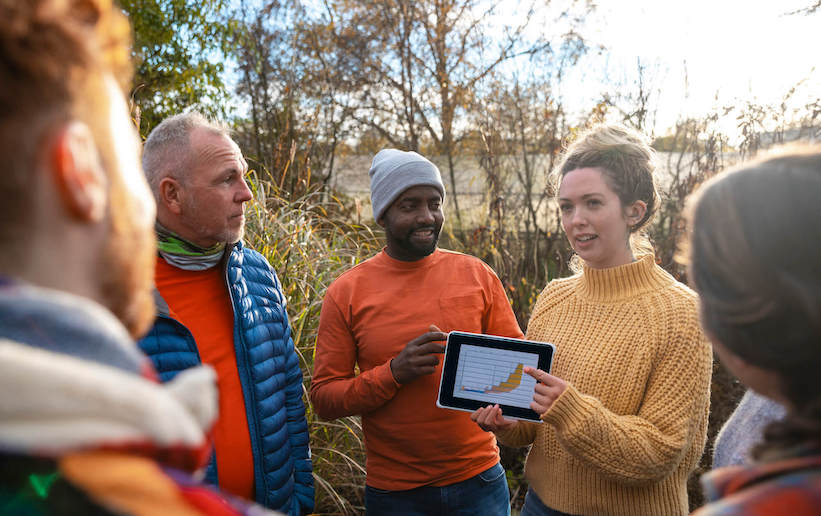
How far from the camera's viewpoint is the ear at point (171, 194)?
2.29 m

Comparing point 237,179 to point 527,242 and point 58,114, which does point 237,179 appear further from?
point 527,242

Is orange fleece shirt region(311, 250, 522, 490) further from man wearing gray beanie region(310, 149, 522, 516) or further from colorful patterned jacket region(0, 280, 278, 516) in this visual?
colorful patterned jacket region(0, 280, 278, 516)

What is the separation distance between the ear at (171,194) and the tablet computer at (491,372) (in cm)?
116

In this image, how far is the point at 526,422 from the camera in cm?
230

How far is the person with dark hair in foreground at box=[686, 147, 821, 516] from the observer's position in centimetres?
84

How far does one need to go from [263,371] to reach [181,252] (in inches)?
21.7

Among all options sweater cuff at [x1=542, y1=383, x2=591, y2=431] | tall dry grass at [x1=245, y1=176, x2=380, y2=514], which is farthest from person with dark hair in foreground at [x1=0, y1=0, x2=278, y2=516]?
tall dry grass at [x1=245, y1=176, x2=380, y2=514]

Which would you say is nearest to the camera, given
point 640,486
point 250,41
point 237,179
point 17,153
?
point 17,153

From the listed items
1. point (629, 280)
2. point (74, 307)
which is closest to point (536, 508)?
point (629, 280)

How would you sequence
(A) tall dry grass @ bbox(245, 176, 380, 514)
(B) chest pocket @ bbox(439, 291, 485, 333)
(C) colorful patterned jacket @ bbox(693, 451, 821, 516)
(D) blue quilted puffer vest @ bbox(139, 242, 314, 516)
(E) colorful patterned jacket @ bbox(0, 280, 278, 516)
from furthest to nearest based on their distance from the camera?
1. (A) tall dry grass @ bbox(245, 176, 380, 514)
2. (B) chest pocket @ bbox(439, 291, 485, 333)
3. (D) blue quilted puffer vest @ bbox(139, 242, 314, 516)
4. (C) colorful patterned jacket @ bbox(693, 451, 821, 516)
5. (E) colorful patterned jacket @ bbox(0, 280, 278, 516)

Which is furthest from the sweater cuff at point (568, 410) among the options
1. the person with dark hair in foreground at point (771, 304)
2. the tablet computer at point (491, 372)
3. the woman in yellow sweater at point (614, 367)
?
the person with dark hair in foreground at point (771, 304)

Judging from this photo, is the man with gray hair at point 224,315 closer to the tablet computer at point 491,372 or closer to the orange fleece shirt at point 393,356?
the orange fleece shirt at point 393,356

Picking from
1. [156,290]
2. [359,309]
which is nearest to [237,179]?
[156,290]

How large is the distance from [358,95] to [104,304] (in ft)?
28.4
